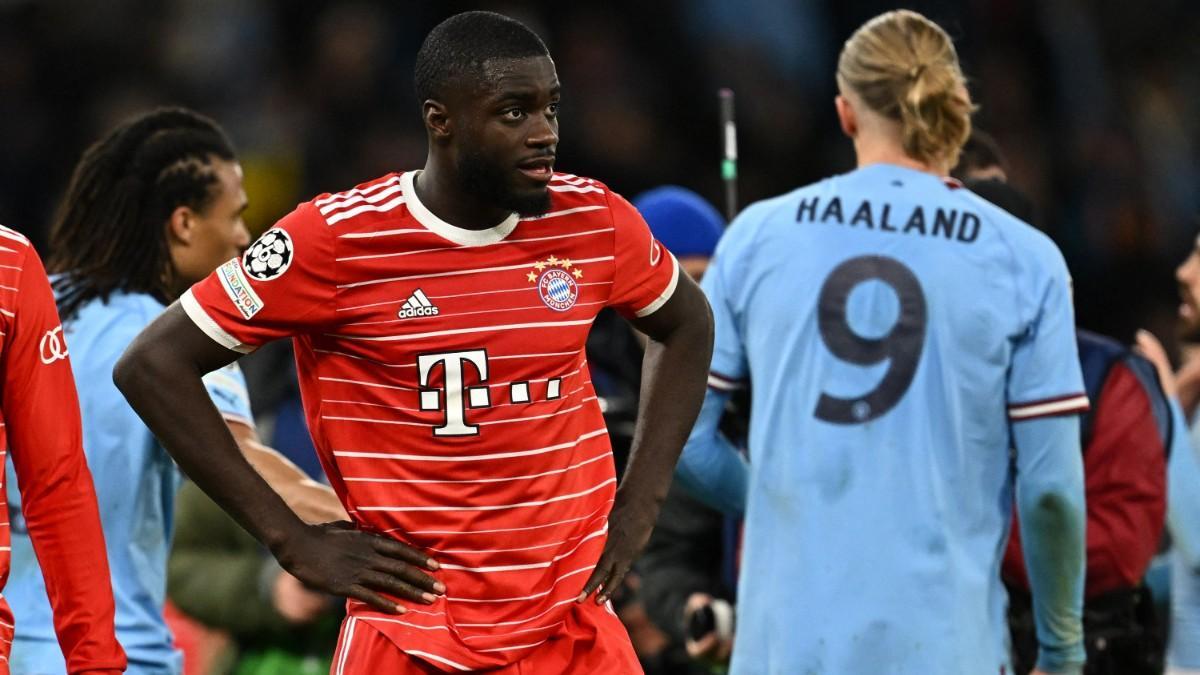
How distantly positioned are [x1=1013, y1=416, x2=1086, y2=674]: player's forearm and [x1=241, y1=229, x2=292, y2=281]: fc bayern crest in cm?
183

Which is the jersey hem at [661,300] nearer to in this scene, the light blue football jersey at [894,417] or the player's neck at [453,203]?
the player's neck at [453,203]

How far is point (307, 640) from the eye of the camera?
6570mm

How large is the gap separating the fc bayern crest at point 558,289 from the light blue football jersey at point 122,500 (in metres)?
1.13

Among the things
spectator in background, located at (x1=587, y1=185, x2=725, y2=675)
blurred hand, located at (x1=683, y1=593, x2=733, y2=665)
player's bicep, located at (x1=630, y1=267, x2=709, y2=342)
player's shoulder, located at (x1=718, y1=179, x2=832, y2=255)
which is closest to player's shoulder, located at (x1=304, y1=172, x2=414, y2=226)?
player's bicep, located at (x1=630, y1=267, x2=709, y2=342)

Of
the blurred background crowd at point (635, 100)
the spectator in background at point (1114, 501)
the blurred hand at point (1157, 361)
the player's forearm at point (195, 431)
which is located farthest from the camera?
the blurred background crowd at point (635, 100)

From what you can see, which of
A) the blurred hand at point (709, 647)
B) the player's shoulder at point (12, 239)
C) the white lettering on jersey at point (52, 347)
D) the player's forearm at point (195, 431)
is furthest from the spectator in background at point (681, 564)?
the player's shoulder at point (12, 239)

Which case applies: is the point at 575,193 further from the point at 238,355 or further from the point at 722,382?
the point at 722,382

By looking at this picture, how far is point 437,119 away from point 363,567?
33.9 inches

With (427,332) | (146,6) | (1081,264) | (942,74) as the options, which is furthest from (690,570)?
(146,6)

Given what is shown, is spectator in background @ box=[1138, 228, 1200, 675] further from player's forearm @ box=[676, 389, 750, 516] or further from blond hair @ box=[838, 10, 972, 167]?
player's forearm @ box=[676, 389, 750, 516]

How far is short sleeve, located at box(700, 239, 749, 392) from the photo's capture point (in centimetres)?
475

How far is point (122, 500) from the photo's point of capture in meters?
4.55

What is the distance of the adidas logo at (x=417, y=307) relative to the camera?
11.9 ft

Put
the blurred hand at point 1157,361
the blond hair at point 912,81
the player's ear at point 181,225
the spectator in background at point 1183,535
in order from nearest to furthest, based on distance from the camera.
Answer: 1. the blond hair at point 912,81
2. the player's ear at point 181,225
3. the blurred hand at point 1157,361
4. the spectator in background at point 1183,535
